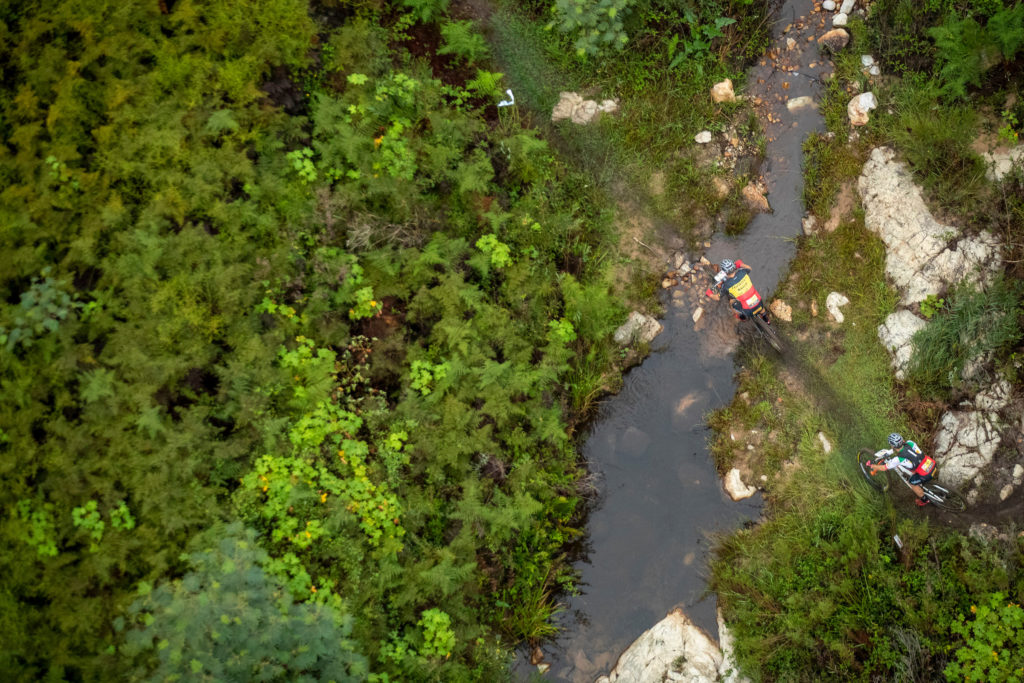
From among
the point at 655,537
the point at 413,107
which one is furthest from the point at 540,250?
the point at 655,537

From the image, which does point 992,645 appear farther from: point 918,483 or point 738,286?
point 738,286

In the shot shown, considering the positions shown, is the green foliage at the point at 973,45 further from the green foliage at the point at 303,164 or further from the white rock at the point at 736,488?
the green foliage at the point at 303,164

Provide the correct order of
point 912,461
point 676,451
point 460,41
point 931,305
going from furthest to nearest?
point 676,451, point 460,41, point 931,305, point 912,461

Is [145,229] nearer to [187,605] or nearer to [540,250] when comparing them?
[187,605]

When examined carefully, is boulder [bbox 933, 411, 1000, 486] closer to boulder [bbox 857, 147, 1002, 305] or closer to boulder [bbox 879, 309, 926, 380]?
boulder [bbox 879, 309, 926, 380]

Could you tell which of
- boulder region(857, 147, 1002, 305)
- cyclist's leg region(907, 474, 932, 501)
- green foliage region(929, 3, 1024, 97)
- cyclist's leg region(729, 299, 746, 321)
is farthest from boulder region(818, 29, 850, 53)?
cyclist's leg region(907, 474, 932, 501)

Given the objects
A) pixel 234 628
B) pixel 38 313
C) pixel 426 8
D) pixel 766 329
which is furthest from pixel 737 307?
pixel 38 313

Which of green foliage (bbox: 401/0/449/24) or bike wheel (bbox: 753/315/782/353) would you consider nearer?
green foliage (bbox: 401/0/449/24)
